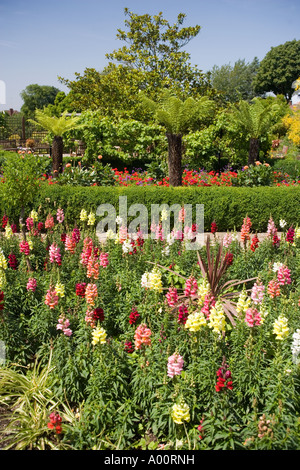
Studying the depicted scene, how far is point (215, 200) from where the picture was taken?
8.64 m

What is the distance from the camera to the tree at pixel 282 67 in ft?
143

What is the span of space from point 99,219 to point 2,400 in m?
5.50

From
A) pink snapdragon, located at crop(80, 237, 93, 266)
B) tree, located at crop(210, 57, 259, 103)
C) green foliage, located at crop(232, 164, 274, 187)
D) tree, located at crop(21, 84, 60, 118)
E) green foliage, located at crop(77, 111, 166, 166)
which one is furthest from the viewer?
tree, located at crop(21, 84, 60, 118)

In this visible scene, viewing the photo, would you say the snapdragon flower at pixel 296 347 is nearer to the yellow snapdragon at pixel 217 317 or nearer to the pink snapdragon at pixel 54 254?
the yellow snapdragon at pixel 217 317

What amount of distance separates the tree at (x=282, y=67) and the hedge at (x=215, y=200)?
39490 mm

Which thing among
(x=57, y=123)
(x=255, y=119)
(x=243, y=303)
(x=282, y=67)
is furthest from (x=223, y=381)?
(x=282, y=67)

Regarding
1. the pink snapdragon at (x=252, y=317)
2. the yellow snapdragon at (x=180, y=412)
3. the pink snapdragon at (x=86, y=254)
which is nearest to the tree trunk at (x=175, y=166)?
the pink snapdragon at (x=86, y=254)

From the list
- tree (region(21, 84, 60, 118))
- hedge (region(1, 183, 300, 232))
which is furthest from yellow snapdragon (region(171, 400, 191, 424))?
tree (region(21, 84, 60, 118))

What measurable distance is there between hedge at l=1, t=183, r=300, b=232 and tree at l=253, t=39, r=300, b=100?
3949cm

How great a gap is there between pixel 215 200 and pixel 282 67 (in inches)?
1622

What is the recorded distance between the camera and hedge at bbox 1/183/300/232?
8664 mm

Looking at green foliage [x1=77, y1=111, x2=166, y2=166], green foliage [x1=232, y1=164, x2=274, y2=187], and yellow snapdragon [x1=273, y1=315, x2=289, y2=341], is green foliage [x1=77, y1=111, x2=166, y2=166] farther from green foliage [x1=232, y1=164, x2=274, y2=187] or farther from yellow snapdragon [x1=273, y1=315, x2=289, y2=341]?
yellow snapdragon [x1=273, y1=315, x2=289, y2=341]

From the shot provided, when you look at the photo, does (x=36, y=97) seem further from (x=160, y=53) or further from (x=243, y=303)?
(x=243, y=303)

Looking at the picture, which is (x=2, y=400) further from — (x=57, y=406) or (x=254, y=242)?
(x=254, y=242)
